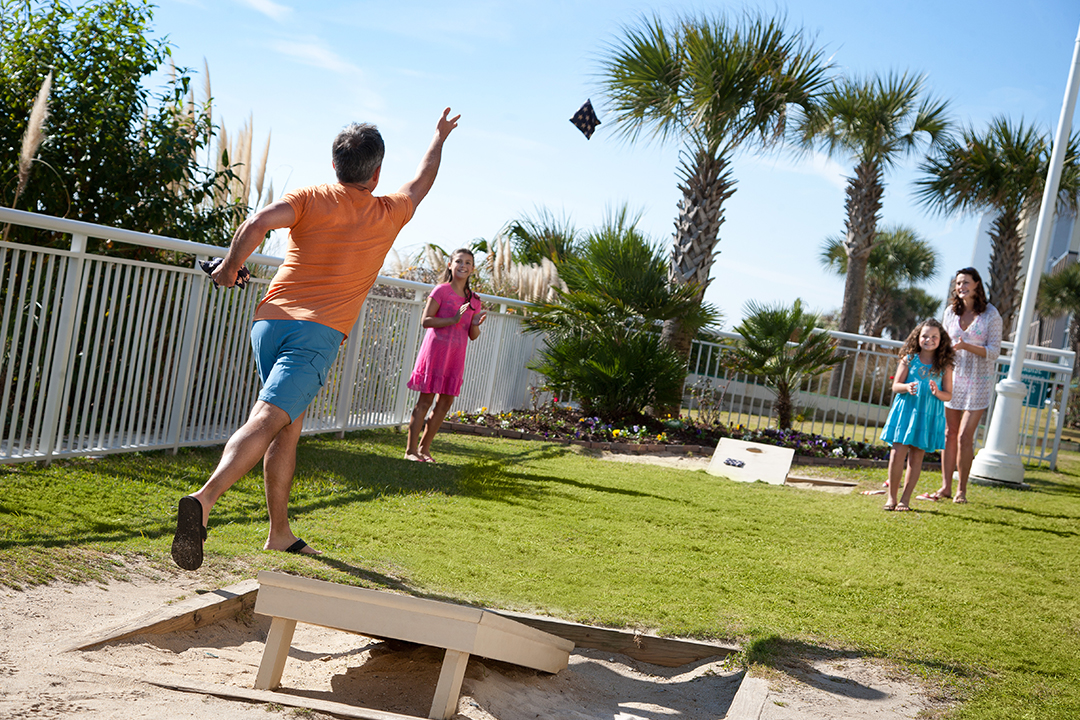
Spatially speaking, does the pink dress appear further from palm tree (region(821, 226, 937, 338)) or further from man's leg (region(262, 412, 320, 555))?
palm tree (region(821, 226, 937, 338))

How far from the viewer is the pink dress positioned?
291 inches

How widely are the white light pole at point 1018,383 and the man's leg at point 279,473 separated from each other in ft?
25.8

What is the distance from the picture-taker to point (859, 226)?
21.4 m

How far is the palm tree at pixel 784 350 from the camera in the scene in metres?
10.9

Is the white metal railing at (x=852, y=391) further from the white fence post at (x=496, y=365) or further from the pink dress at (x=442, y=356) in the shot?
the pink dress at (x=442, y=356)

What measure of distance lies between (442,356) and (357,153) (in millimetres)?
3634

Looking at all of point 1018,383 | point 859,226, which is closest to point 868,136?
point 859,226

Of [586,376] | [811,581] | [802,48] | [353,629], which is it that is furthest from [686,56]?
[353,629]

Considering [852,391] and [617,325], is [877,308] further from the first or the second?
[617,325]

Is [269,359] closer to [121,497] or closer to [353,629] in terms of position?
[353,629]

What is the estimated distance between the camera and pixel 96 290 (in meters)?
5.42

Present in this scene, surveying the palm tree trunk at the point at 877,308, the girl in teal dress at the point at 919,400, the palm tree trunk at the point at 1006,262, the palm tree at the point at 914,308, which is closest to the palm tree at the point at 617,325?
the girl in teal dress at the point at 919,400

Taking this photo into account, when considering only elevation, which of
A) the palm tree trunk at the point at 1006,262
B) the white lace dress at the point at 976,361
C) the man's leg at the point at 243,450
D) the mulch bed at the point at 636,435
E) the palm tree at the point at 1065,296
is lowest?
the mulch bed at the point at 636,435

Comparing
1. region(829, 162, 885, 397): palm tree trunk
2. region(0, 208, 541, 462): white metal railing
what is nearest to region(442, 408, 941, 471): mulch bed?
region(0, 208, 541, 462): white metal railing
